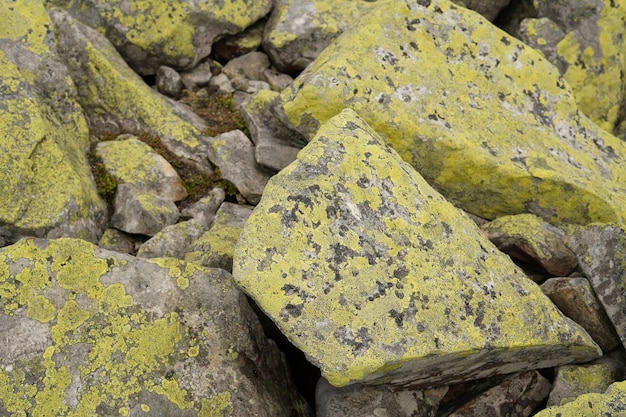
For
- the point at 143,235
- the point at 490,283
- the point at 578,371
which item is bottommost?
the point at 143,235

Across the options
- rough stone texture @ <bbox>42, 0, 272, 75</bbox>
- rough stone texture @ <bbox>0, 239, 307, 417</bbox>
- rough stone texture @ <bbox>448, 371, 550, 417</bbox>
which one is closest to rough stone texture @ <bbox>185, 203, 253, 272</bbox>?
rough stone texture @ <bbox>0, 239, 307, 417</bbox>

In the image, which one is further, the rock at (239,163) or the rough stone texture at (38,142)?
the rock at (239,163)

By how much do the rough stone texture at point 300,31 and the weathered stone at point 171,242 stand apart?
529 centimetres

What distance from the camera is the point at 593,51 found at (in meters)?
12.3

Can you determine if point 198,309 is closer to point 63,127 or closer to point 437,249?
point 437,249

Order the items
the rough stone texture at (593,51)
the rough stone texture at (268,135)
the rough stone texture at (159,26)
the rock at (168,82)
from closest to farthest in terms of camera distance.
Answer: the rough stone texture at (268,135) < the rough stone texture at (159,26) < the rock at (168,82) < the rough stone texture at (593,51)

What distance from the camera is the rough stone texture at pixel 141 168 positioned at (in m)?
8.79

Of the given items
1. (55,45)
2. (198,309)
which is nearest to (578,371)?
(198,309)

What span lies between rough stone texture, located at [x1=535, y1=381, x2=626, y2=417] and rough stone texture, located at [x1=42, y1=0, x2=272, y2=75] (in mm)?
9192

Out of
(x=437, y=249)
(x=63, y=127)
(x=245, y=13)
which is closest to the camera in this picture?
(x=437, y=249)

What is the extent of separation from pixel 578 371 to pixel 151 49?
927cm

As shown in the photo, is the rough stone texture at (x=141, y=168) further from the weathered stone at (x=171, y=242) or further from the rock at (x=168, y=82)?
the rock at (x=168, y=82)

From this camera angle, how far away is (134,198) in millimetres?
8102

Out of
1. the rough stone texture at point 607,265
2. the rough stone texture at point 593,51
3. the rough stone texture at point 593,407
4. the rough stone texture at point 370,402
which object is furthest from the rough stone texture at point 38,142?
the rough stone texture at point 593,51
